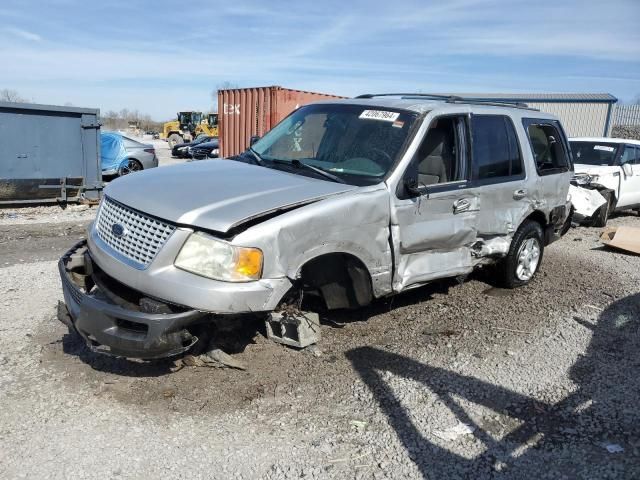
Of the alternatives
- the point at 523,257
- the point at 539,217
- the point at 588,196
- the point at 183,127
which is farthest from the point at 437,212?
the point at 183,127

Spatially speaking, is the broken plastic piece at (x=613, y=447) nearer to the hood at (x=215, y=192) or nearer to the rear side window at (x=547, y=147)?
the hood at (x=215, y=192)

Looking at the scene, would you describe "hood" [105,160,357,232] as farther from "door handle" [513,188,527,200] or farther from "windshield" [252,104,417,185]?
"door handle" [513,188,527,200]

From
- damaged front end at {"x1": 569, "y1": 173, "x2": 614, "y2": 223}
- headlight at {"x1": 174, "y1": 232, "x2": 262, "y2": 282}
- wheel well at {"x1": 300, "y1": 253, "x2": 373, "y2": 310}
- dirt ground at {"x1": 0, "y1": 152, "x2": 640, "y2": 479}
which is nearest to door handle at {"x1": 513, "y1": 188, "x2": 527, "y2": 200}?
dirt ground at {"x1": 0, "y1": 152, "x2": 640, "y2": 479}

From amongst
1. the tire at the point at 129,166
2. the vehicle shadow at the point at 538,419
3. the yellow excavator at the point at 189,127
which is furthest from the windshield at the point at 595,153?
the yellow excavator at the point at 189,127

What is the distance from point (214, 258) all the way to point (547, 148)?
14.4 ft

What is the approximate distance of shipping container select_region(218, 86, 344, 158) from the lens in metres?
14.8

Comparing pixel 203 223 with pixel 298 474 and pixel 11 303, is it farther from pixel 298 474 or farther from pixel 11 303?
pixel 11 303

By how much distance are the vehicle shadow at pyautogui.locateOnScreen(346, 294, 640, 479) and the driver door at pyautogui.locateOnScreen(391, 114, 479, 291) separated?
2.53 ft

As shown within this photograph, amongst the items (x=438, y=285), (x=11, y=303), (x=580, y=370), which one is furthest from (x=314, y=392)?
(x=11, y=303)

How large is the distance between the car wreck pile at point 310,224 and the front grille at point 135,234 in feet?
0.04

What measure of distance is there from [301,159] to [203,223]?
150 centimetres

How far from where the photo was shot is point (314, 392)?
12.0 feet

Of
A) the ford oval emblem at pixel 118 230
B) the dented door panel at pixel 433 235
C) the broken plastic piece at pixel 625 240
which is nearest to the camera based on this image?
the ford oval emblem at pixel 118 230

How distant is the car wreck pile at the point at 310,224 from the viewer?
3213mm
